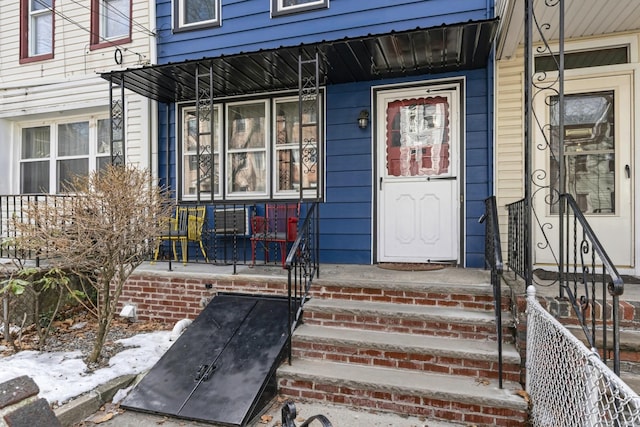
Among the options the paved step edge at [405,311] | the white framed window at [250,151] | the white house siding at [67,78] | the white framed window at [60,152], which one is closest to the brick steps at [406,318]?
the paved step edge at [405,311]

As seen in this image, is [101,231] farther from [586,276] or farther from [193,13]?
[193,13]

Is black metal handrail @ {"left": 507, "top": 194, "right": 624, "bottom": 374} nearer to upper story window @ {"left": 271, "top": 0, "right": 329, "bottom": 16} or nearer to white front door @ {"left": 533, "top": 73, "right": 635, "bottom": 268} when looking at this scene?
white front door @ {"left": 533, "top": 73, "right": 635, "bottom": 268}

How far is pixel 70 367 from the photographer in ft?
10.4

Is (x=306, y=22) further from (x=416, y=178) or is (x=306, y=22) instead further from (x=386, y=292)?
(x=386, y=292)

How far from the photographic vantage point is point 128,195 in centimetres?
339

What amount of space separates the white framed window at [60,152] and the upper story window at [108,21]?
1201 millimetres

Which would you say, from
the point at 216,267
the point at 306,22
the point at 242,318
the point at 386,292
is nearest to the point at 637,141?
the point at 386,292

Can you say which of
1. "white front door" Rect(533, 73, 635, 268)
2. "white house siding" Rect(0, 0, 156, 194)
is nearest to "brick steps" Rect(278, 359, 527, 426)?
"white front door" Rect(533, 73, 635, 268)

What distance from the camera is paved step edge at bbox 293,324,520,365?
2.70m

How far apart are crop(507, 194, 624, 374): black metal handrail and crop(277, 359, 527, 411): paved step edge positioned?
0.63m

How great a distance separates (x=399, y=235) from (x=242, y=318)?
6.87 feet

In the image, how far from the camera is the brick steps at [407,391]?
2.45 m

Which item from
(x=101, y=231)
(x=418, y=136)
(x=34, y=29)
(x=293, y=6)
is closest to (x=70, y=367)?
(x=101, y=231)

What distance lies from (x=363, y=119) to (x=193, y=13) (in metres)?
2.96
